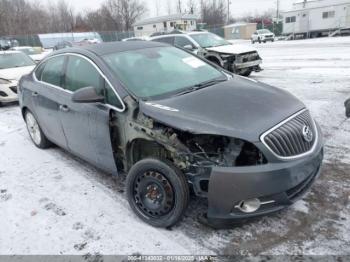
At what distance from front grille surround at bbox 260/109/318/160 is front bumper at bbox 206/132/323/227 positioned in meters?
0.07

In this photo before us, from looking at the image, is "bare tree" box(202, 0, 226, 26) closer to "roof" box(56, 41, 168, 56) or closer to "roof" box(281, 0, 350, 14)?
"roof" box(281, 0, 350, 14)

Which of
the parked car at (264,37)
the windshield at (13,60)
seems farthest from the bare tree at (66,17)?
the windshield at (13,60)

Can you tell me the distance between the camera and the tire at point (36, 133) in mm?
5382

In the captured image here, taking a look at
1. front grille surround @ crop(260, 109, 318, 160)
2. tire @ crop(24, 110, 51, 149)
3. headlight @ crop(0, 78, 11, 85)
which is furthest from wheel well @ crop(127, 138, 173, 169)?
headlight @ crop(0, 78, 11, 85)

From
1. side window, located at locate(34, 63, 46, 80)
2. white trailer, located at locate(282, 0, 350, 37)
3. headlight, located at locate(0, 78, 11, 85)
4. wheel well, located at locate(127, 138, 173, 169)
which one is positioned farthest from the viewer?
white trailer, located at locate(282, 0, 350, 37)

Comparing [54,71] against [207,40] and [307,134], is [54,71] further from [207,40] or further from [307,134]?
[207,40]

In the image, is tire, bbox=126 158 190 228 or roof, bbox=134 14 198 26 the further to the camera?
roof, bbox=134 14 198 26

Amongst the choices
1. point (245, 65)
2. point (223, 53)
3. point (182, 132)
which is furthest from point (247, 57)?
point (182, 132)

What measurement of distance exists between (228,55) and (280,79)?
5.87ft

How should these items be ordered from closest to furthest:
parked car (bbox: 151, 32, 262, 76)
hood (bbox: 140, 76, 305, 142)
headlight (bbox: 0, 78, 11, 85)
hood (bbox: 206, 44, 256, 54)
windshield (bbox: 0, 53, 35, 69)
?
1. hood (bbox: 140, 76, 305, 142)
2. headlight (bbox: 0, 78, 11, 85)
3. windshield (bbox: 0, 53, 35, 69)
4. parked car (bbox: 151, 32, 262, 76)
5. hood (bbox: 206, 44, 256, 54)

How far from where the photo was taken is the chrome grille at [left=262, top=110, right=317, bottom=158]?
2.78m

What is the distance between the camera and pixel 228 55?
10648mm

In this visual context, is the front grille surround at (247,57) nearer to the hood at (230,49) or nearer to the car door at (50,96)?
the hood at (230,49)

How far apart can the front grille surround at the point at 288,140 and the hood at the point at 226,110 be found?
5 centimetres
